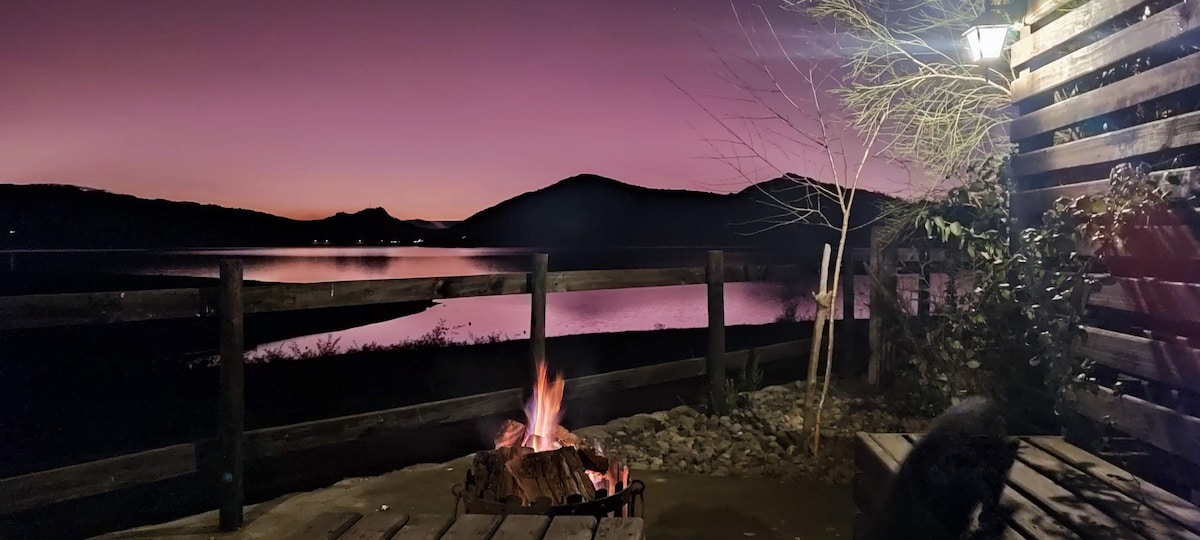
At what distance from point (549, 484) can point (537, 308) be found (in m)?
2.48

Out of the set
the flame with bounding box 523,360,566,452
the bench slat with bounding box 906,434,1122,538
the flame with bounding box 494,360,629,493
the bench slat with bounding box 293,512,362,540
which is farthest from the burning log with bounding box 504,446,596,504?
the bench slat with bounding box 906,434,1122,538

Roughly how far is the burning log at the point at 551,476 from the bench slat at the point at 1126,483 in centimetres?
184

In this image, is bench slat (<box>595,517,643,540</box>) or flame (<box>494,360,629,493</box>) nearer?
bench slat (<box>595,517,643,540</box>)

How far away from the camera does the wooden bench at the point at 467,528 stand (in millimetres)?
2061

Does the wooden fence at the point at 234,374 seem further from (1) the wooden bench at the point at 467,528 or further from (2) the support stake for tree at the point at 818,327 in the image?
(1) the wooden bench at the point at 467,528

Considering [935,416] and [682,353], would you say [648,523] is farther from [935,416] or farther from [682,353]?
[682,353]

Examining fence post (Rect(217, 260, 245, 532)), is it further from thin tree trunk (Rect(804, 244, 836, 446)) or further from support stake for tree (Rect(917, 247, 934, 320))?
support stake for tree (Rect(917, 247, 934, 320))

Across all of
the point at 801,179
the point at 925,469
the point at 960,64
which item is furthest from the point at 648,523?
the point at 960,64

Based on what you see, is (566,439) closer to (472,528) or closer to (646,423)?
(472,528)

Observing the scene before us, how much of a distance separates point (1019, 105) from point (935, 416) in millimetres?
2622

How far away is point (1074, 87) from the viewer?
10.8 feet

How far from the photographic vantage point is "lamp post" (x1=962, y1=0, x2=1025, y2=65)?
4074mm

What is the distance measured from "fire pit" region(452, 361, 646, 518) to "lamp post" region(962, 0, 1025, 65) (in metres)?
3.10

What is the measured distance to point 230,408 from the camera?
3824 millimetres
